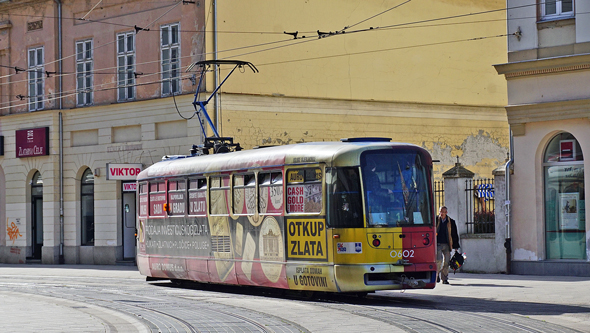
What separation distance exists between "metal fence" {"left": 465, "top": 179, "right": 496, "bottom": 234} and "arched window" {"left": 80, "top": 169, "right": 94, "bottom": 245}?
619 inches

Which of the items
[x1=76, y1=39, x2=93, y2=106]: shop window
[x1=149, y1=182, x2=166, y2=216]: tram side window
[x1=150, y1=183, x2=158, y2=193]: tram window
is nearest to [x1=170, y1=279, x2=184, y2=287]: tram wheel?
[x1=149, y1=182, x2=166, y2=216]: tram side window

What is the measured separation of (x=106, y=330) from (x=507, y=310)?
18.8ft

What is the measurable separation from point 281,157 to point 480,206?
7.85 metres

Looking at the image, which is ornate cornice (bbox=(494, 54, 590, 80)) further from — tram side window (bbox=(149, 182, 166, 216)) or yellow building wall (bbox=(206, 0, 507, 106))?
yellow building wall (bbox=(206, 0, 507, 106))

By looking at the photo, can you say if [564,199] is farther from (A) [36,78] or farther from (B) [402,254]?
(A) [36,78]

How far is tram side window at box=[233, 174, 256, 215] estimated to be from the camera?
17.3 m

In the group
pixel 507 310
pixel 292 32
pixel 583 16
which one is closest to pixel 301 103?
pixel 292 32

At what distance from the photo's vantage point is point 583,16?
20.4m

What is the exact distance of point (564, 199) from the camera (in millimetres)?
20969

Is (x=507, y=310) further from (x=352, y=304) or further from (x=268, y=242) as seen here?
(x=268, y=242)

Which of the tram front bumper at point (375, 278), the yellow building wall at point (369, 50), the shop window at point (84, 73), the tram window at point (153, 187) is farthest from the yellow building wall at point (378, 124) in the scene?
the tram front bumper at point (375, 278)

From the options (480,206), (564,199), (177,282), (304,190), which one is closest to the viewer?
(304,190)

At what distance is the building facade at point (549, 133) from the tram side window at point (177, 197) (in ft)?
24.5

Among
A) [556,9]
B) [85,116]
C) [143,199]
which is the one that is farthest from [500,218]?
[85,116]
